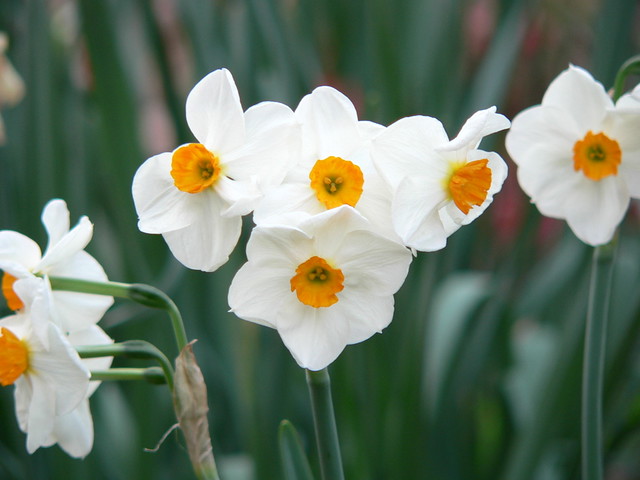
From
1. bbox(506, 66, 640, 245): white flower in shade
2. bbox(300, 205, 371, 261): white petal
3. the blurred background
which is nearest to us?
bbox(300, 205, 371, 261): white petal

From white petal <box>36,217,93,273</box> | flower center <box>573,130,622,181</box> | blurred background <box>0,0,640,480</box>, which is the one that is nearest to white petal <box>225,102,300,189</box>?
white petal <box>36,217,93,273</box>

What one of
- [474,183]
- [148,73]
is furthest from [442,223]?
[148,73]

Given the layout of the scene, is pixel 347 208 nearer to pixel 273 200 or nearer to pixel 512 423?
pixel 273 200

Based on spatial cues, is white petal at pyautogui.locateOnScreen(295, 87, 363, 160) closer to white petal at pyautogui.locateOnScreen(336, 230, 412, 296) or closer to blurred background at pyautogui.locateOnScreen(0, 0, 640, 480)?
white petal at pyautogui.locateOnScreen(336, 230, 412, 296)

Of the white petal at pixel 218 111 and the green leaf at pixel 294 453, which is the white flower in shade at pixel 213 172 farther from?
the green leaf at pixel 294 453

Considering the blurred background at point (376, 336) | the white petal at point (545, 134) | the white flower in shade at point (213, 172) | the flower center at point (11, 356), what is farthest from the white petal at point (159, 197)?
the blurred background at point (376, 336)

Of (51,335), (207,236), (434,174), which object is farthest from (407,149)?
(51,335)

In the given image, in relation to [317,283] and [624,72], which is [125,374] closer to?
[317,283]
